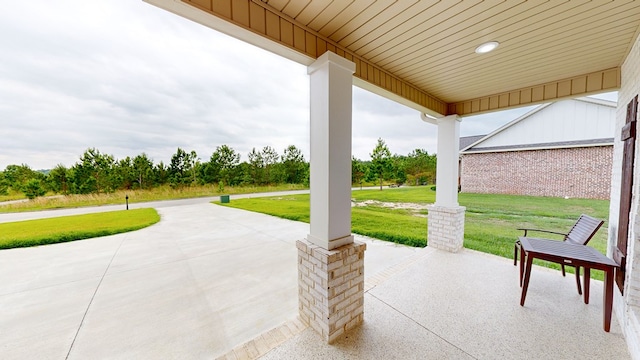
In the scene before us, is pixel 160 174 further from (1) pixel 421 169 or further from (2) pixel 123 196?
(1) pixel 421 169

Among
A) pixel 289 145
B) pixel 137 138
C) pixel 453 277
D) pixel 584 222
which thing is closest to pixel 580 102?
pixel 584 222

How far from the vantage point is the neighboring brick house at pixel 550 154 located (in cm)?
885

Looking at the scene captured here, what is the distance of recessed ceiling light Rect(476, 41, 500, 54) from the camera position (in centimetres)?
200

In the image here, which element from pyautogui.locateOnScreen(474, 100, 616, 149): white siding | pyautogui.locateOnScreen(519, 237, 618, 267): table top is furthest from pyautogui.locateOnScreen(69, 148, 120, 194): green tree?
pyautogui.locateOnScreen(474, 100, 616, 149): white siding

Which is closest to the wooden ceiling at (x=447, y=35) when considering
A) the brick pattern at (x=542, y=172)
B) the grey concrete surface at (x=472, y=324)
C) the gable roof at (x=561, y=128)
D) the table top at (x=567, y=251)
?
the table top at (x=567, y=251)

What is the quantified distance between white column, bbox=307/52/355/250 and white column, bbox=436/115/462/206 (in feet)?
9.00

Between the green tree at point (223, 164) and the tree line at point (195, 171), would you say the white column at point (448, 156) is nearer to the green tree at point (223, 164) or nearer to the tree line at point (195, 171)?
the tree line at point (195, 171)

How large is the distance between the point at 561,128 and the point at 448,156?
433 inches

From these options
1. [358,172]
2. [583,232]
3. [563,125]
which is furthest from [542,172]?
[358,172]

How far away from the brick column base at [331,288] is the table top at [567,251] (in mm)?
1945

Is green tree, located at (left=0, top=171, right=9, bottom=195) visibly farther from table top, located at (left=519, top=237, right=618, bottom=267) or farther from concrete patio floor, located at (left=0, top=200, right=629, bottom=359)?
table top, located at (left=519, top=237, right=618, bottom=267)

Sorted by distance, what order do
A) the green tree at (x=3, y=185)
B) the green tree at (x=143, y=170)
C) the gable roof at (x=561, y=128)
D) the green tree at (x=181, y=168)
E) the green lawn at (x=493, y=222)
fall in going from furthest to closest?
the green tree at (x=181, y=168)
the green tree at (x=143, y=170)
the green tree at (x=3, y=185)
the gable roof at (x=561, y=128)
the green lawn at (x=493, y=222)

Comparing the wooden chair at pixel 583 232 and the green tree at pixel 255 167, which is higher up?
the green tree at pixel 255 167

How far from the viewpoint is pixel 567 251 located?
2258mm
